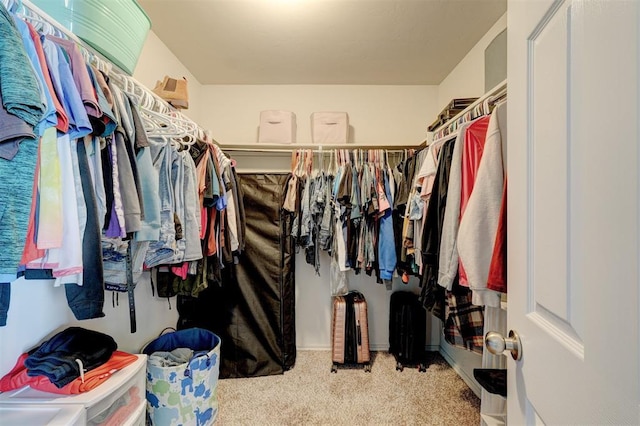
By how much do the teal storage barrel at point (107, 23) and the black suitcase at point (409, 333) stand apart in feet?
7.81

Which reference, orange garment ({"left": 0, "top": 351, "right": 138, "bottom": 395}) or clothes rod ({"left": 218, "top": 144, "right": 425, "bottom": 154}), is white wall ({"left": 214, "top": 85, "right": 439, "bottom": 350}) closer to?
clothes rod ({"left": 218, "top": 144, "right": 425, "bottom": 154})

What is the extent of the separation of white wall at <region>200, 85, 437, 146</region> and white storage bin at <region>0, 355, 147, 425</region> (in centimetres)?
195

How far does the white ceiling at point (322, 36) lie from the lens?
1611 mm

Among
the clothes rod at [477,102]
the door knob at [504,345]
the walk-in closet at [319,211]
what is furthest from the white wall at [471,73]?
the door knob at [504,345]

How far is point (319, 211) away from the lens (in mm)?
2129

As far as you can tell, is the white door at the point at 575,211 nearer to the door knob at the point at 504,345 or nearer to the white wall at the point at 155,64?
the door knob at the point at 504,345

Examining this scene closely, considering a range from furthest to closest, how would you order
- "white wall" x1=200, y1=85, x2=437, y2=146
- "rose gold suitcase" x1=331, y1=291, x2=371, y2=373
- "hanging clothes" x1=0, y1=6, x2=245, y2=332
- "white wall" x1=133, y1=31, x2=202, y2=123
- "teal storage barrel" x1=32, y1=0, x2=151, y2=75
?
1. "white wall" x1=200, y1=85, x2=437, y2=146
2. "rose gold suitcase" x1=331, y1=291, x2=371, y2=373
3. "white wall" x1=133, y1=31, x2=202, y2=123
4. "teal storage barrel" x1=32, y1=0, x2=151, y2=75
5. "hanging clothes" x1=0, y1=6, x2=245, y2=332

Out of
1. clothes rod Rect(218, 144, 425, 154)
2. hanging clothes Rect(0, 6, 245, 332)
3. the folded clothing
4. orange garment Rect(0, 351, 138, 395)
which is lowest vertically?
orange garment Rect(0, 351, 138, 395)

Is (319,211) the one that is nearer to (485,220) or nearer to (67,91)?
(485,220)

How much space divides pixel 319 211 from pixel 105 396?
1.55m

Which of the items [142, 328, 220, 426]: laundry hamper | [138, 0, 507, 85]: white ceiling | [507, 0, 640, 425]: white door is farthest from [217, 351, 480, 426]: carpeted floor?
[138, 0, 507, 85]: white ceiling

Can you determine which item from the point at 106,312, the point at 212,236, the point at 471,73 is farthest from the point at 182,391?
the point at 471,73

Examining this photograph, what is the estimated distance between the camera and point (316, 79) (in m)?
2.42

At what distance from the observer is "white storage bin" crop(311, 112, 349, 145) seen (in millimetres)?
2279
